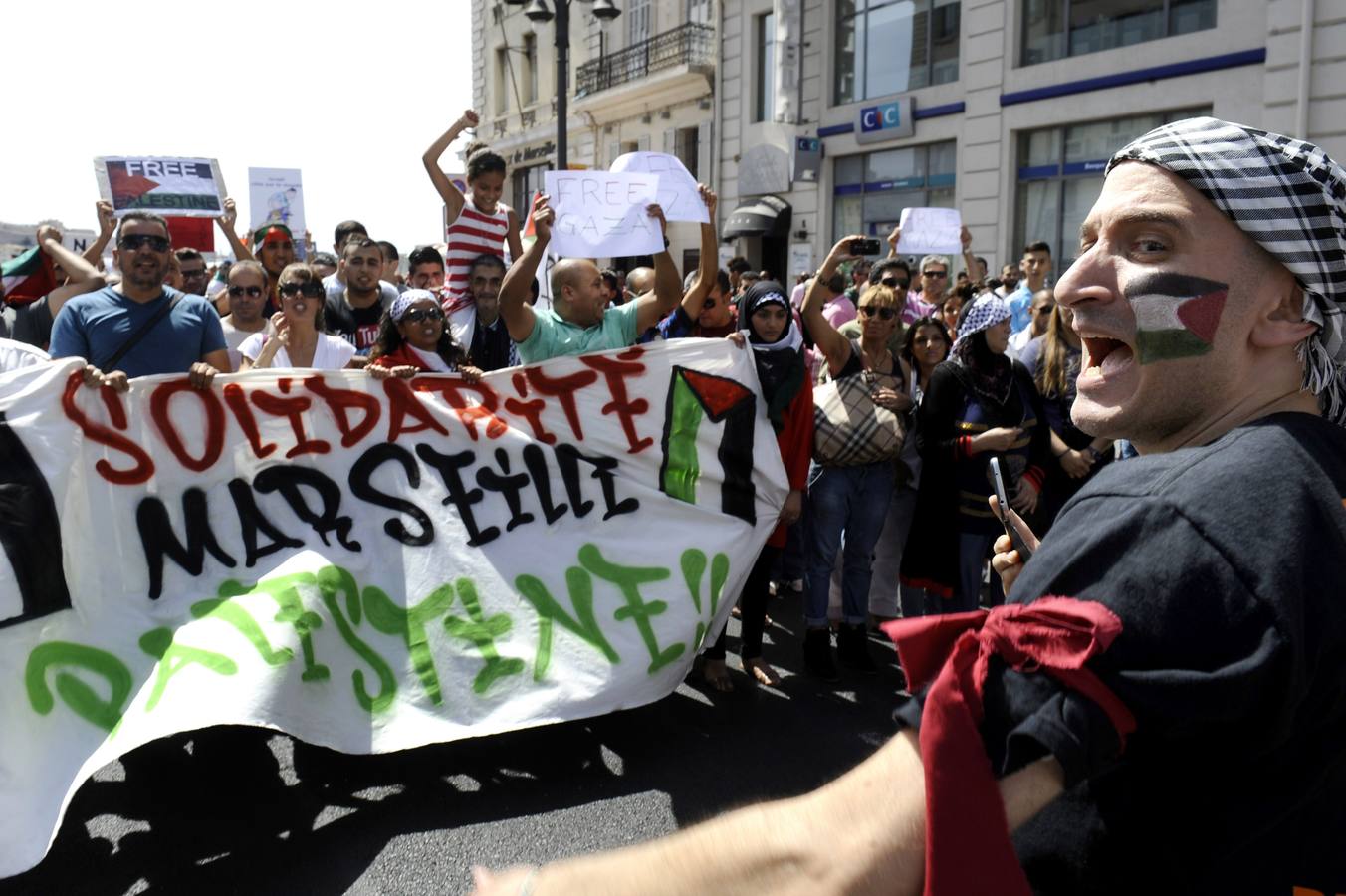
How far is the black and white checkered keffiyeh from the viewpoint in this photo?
1.10 metres

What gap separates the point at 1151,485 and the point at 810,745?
3.65 metres

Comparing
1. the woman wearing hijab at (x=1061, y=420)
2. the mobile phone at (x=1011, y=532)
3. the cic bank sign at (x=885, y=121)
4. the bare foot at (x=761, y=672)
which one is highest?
the cic bank sign at (x=885, y=121)

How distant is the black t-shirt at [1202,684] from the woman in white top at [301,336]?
4953 millimetres

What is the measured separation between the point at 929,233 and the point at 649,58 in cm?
1538

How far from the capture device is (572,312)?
5.09 m

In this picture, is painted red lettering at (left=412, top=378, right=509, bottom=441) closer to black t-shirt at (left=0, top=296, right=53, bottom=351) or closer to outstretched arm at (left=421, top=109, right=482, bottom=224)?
outstretched arm at (left=421, top=109, right=482, bottom=224)

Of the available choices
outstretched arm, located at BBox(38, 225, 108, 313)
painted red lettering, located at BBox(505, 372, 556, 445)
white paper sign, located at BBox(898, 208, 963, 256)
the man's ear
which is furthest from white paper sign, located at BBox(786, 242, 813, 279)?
the man's ear

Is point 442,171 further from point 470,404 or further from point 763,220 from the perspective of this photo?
point 763,220

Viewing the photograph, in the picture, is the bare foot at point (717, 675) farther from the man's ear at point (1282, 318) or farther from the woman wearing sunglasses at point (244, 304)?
the man's ear at point (1282, 318)

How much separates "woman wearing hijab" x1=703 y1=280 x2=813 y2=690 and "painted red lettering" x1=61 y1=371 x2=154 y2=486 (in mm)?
2605

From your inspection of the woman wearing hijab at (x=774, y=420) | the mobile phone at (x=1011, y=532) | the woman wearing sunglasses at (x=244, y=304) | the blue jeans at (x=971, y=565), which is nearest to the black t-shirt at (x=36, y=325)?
the woman wearing sunglasses at (x=244, y=304)

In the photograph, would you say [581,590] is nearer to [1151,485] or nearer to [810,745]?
[810,745]

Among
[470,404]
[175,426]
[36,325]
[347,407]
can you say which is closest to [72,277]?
[36,325]

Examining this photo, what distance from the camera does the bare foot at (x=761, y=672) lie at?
5129 mm
